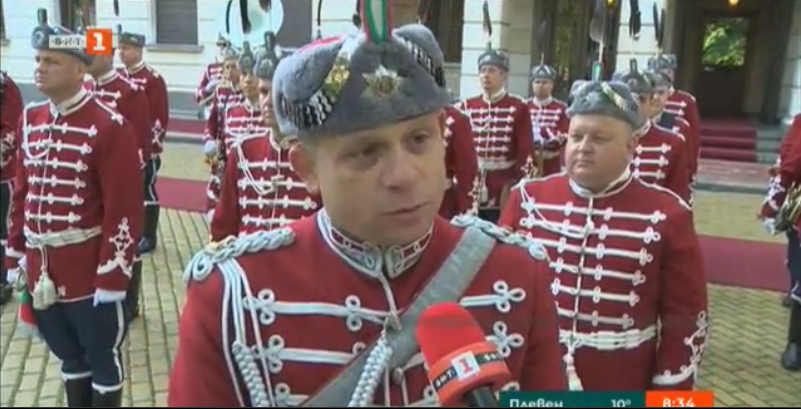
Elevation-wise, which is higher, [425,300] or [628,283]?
[425,300]

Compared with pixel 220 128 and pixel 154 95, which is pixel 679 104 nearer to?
pixel 220 128

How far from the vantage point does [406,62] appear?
1485mm

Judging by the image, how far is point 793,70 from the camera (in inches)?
594

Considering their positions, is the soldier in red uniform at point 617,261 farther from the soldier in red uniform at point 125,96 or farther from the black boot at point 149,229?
the black boot at point 149,229

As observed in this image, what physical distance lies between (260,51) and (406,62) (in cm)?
268

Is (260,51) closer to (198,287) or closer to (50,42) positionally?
(50,42)

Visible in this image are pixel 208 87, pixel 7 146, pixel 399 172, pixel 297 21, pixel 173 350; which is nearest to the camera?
pixel 399 172

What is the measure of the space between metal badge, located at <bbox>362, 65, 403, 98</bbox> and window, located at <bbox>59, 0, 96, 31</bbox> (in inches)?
78.4

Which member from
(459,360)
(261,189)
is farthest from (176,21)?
(459,360)

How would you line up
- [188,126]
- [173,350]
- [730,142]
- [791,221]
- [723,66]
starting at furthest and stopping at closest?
[723,66] < [730,142] < [188,126] < [791,221] < [173,350]

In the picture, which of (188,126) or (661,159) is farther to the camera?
(188,126)

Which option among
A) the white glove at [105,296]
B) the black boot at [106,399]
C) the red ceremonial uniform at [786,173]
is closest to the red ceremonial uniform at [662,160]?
the red ceremonial uniform at [786,173]

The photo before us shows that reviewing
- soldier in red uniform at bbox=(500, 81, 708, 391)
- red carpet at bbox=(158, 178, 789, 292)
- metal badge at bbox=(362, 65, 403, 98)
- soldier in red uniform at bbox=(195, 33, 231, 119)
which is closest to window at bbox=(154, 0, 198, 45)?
soldier in red uniform at bbox=(500, 81, 708, 391)

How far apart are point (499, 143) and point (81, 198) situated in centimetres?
423
